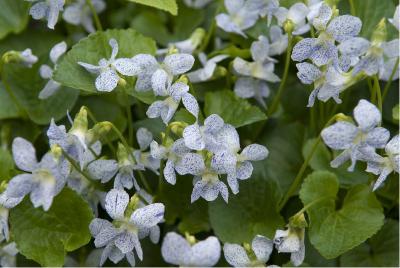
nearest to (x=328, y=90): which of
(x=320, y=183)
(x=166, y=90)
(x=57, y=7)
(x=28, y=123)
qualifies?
(x=320, y=183)

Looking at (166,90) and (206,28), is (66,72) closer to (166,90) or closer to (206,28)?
(166,90)

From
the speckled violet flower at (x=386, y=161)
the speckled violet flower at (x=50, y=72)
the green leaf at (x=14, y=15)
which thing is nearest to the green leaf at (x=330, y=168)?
the speckled violet flower at (x=386, y=161)

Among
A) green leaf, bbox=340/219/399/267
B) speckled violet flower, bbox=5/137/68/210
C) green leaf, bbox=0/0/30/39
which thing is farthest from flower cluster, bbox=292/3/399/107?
green leaf, bbox=0/0/30/39

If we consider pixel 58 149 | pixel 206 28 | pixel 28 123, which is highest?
pixel 58 149

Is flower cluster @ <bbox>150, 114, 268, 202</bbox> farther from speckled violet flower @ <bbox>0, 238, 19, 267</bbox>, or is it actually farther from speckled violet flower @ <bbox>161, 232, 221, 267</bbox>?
speckled violet flower @ <bbox>0, 238, 19, 267</bbox>

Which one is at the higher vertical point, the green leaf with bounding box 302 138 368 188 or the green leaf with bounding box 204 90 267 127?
the green leaf with bounding box 204 90 267 127
